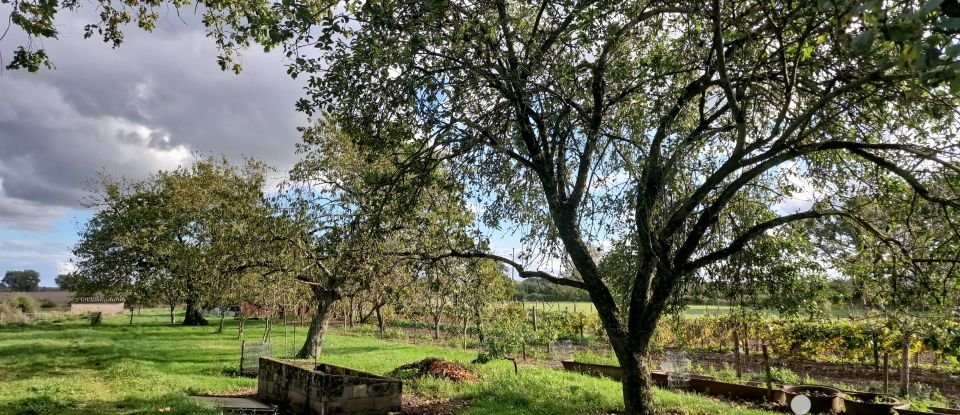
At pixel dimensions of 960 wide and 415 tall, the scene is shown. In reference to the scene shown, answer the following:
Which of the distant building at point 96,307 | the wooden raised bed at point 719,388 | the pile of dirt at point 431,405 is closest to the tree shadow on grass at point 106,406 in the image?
the pile of dirt at point 431,405

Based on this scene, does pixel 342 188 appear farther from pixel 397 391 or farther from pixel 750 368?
pixel 750 368

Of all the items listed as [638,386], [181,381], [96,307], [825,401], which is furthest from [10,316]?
[825,401]

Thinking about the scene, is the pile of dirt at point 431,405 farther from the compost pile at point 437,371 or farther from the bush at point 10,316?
the bush at point 10,316

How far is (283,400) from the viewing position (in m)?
11.0

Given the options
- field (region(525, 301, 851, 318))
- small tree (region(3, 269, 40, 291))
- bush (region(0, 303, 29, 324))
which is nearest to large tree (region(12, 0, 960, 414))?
field (region(525, 301, 851, 318))

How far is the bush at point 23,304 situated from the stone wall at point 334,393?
4097 cm

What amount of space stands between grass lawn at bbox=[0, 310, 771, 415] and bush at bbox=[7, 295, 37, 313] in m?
22.0

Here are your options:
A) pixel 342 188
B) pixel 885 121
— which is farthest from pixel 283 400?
pixel 885 121

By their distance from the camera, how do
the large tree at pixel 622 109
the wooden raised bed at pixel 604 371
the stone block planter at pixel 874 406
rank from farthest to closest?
the wooden raised bed at pixel 604 371 < the stone block planter at pixel 874 406 < the large tree at pixel 622 109

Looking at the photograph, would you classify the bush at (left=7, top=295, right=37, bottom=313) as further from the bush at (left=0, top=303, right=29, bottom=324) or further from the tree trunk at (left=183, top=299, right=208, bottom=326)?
the tree trunk at (left=183, top=299, right=208, bottom=326)

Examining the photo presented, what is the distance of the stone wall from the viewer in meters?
9.70

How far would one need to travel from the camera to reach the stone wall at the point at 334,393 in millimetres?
9703

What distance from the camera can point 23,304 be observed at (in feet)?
144

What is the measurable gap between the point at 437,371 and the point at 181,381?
5996mm
